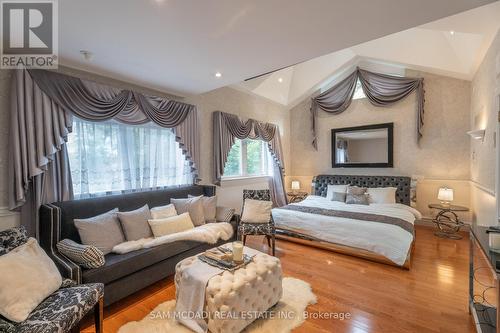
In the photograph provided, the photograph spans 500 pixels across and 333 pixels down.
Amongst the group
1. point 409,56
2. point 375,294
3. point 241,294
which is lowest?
point 375,294

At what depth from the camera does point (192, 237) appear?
2771mm

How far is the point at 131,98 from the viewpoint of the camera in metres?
3.03

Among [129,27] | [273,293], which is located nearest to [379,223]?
[273,293]

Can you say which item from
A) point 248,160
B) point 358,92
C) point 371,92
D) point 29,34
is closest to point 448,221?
point 371,92

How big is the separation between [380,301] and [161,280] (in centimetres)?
236

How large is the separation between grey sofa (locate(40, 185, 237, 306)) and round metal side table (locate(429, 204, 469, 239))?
4086mm

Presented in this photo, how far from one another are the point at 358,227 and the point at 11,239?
3.70 metres

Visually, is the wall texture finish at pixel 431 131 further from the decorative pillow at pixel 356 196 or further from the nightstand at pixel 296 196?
the nightstand at pixel 296 196

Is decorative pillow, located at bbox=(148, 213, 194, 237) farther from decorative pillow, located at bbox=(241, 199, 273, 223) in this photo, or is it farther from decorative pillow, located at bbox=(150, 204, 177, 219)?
decorative pillow, located at bbox=(241, 199, 273, 223)

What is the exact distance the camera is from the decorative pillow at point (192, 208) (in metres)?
3.28

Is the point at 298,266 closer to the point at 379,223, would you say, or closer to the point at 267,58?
the point at 379,223

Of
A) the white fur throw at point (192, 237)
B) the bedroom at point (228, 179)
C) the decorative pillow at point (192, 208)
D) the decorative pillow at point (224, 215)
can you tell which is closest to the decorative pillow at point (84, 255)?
the bedroom at point (228, 179)

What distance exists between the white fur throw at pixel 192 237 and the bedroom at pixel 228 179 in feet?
0.08

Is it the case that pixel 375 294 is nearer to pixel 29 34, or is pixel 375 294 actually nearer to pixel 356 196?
pixel 356 196
